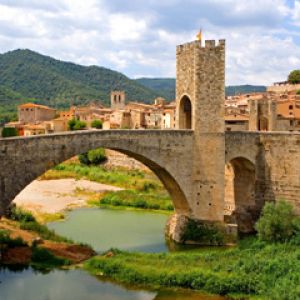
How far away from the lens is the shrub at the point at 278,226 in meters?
16.1

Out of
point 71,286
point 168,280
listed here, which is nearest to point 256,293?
point 168,280

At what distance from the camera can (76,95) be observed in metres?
106

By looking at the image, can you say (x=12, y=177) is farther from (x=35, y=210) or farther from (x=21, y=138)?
(x=35, y=210)

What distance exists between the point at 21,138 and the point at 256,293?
282 inches

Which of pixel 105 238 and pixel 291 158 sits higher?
pixel 291 158

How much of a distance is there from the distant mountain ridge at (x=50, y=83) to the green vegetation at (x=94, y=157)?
124 feet

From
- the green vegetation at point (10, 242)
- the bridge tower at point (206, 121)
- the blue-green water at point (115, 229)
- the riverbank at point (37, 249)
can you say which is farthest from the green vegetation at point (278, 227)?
the green vegetation at point (10, 242)

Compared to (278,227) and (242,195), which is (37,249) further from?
(242,195)

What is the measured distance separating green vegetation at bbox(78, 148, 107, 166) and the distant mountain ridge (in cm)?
3791

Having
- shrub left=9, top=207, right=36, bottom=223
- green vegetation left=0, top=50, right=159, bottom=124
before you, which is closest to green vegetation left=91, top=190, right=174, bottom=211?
shrub left=9, top=207, right=36, bottom=223

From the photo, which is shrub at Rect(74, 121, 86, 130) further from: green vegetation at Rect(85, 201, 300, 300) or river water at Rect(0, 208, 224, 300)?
green vegetation at Rect(85, 201, 300, 300)

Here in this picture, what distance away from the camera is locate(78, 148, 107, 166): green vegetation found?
128ft

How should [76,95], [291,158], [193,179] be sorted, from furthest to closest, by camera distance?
[76,95]
[291,158]
[193,179]

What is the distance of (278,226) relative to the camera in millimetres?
16094
